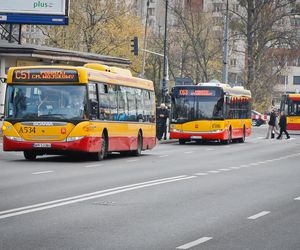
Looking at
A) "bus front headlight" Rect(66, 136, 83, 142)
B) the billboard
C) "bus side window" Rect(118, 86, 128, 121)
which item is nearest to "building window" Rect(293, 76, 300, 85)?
the billboard

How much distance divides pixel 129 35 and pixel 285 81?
84191mm

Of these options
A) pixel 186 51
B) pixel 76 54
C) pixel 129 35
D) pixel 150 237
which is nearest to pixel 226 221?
pixel 150 237

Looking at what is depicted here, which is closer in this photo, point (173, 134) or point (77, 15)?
point (173, 134)

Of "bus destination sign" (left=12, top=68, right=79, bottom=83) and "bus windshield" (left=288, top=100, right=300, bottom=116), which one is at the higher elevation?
"bus destination sign" (left=12, top=68, right=79, bottom=83)

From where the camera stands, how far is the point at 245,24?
252 feet

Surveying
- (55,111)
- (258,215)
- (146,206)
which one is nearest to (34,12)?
(55,111)

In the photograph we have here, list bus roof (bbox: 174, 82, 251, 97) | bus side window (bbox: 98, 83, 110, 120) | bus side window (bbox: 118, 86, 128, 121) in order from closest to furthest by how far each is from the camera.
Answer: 1. bus side window (bbox: 98, 83, 110, 120)
2. bus side window (bbox: 118, 86, 128, 121)
3. bus roof (bbox: 174, 82, 251, 97)

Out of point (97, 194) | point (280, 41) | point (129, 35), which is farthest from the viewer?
point (129, 35)

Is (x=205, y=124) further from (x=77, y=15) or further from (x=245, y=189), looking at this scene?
(x=77, y=15)

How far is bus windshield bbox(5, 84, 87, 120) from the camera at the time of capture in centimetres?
2779

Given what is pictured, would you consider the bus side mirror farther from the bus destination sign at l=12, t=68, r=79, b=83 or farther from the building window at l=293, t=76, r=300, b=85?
the building window at l=293, t=76, r=300, b=85

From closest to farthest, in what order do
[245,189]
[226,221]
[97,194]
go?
[226,221] → [97,194] → [245,189]

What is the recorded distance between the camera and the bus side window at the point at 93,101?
28.6 meters

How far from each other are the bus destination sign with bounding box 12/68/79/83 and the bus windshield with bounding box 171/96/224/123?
1812cm
